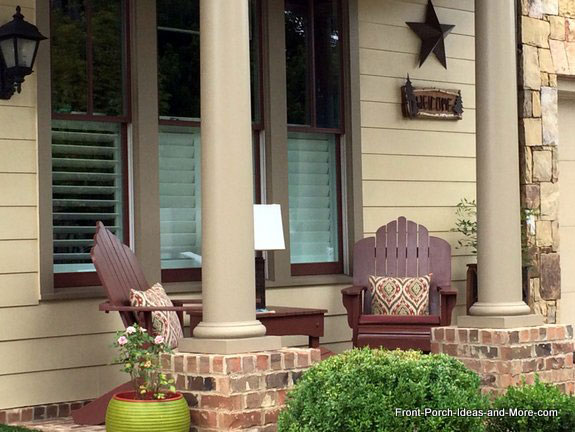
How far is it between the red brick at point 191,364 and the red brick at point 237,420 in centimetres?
26

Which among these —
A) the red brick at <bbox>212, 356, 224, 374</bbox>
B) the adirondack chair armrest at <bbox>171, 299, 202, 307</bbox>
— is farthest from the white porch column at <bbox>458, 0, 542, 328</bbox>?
the red brick at <bbox>212, 356, 224, 374</bbox>

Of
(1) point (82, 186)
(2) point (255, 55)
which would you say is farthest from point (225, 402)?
(2) point (255, 55)

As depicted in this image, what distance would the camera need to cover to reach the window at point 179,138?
669 centimetres

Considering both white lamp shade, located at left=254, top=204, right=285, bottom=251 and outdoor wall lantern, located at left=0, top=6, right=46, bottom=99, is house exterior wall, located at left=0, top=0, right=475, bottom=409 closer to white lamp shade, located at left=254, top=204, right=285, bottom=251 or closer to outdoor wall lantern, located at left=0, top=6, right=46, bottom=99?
outdoor wall lantern, located at left=0, top=6, right=46, bottom=99

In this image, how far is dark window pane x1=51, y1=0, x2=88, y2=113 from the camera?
6215 millimetres

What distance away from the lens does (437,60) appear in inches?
313

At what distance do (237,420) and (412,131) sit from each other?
142 inches

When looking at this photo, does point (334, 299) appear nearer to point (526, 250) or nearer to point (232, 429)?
point (526, 250)

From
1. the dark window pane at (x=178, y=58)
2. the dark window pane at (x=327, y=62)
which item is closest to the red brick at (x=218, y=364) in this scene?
the dark window pane at (x=178, y=58)

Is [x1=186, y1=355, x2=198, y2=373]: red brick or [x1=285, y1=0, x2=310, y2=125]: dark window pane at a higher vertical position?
[x1=285, y1=0, x2=310, y2=125]: dark window pane

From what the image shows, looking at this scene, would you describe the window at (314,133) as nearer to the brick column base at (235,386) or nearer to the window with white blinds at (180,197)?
the window with white blinds at (180,197)

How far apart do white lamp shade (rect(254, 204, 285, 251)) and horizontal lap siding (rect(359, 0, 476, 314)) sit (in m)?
1.31

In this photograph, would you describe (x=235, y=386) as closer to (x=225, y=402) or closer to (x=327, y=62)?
(x=225, y=402)

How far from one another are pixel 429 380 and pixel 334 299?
3.35 meters
